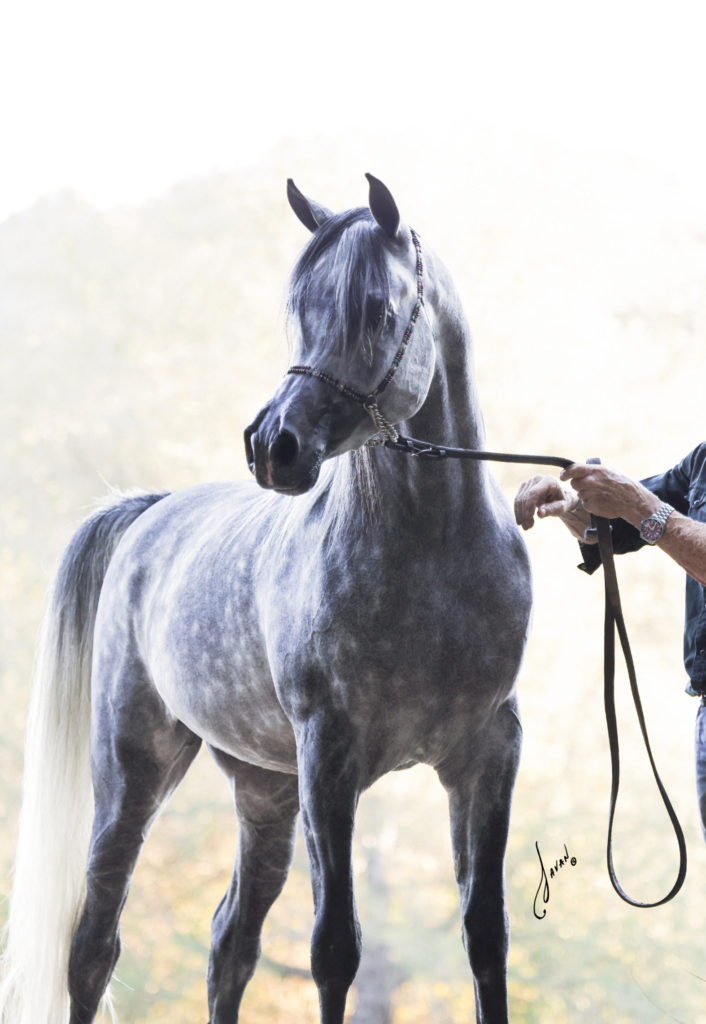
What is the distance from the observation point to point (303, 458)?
1098 millimetres

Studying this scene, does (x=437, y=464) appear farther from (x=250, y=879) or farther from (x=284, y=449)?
(x=250, y=879)

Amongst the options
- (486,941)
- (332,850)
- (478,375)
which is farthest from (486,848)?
(478,375)

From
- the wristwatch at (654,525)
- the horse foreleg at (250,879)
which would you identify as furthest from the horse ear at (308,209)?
the horse foreleg at (250,879)

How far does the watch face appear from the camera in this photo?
1.33 m

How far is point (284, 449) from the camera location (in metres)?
1.09

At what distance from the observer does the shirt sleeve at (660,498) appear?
1.53 meters

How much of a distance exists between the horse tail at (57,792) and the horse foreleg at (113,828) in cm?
4

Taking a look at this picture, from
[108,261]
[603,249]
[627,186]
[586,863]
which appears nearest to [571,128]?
[627,186]

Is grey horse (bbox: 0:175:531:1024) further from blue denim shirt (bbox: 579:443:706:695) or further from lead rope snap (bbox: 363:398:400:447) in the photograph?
blue denim shirt (bbox: 579:443:706:695)

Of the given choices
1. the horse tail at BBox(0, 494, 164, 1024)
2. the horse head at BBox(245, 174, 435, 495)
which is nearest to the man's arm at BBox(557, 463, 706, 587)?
the horse head at BBox(245, 174, 435, 495)

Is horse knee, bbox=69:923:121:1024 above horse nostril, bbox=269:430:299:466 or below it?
below

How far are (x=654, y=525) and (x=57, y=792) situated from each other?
129 cm

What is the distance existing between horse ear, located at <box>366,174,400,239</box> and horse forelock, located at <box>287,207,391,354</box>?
0.6 inches

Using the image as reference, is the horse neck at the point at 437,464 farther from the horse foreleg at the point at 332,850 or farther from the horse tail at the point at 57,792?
the horse tail at the point at 57,792
